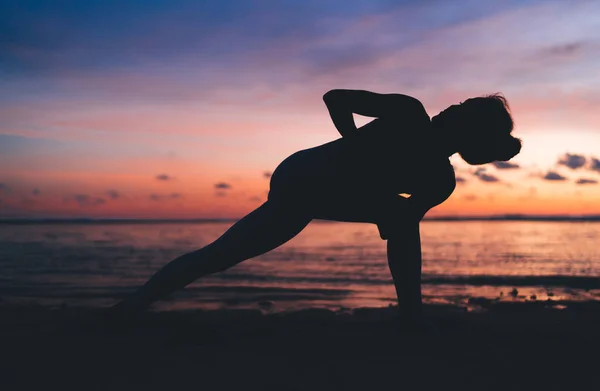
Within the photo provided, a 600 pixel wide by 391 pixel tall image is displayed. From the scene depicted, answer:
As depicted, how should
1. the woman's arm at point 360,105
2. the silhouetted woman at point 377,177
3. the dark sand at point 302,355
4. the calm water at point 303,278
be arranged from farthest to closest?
the calm water at point 303,278, the silhouetted woman at point 377,177, the woman's arm at point 360,105, the dark sand at point 302,355

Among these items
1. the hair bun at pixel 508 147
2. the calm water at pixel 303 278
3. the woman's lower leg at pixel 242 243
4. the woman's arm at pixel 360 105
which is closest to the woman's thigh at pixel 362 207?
the woman's lower leg at pixel 242 243

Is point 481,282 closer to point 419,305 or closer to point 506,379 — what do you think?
point 419,305

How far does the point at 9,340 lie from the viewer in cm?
368

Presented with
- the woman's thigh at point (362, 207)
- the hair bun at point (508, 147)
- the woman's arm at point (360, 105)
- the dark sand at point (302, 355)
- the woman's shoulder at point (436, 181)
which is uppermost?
the woman's arm at point (360, 105)

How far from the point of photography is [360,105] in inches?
129

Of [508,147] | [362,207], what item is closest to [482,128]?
[508,147]

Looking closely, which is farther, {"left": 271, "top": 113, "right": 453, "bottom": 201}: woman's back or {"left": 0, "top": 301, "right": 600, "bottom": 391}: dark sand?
{"left": 271, "top": 113, "right": 453, "bottom": 201}: woman's back

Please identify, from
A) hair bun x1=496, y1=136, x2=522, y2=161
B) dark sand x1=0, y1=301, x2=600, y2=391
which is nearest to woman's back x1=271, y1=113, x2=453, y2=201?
hair bun x1=496, y1=136, x2=522, y2=161

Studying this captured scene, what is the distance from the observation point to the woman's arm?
10.6 ft

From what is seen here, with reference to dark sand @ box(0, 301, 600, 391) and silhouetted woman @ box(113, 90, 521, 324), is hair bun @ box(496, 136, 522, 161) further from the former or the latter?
dark sand @ box(0, 301, 600, 391)

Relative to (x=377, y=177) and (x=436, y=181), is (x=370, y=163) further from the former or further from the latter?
(x=436, y=181)

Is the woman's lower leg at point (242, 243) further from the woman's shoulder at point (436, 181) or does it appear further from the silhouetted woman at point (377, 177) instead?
the woman's shoulder at point (436, 181)

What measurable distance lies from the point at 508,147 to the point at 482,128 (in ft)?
0.68

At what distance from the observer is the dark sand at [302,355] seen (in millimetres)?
2705
